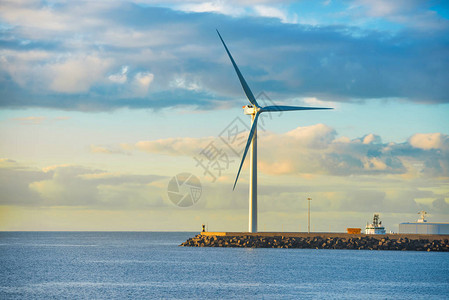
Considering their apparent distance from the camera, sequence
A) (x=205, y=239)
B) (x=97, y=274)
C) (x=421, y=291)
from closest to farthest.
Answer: (x=421, y=291)
(x=97, y=274)
(x=205, y=239)

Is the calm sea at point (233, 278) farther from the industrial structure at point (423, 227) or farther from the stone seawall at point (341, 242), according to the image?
the industrial structure at point (423, 227)

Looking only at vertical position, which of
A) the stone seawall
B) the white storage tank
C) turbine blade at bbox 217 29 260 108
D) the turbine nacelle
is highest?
turbine blade at bbox 217 29 260 108

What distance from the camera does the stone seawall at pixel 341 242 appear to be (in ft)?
399

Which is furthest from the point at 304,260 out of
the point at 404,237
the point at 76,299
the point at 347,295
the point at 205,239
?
the point at 76,299

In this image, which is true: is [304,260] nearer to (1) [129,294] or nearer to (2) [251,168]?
(2) [251,168]

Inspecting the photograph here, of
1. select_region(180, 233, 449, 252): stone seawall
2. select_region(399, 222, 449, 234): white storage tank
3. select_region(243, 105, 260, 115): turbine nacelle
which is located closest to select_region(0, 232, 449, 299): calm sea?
select_region(180, 233, 449, 252): stone seawall

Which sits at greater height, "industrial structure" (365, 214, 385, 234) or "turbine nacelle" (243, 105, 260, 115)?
"turbine nacelle" (243, 105, 260, 115)

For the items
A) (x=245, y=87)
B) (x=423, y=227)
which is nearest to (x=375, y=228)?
(x=423, y=227)

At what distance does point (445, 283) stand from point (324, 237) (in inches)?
1993

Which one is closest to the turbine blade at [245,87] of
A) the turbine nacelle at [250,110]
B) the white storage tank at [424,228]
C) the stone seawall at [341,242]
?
the turbine nacelle at [250,110]

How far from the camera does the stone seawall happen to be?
121500 millimetres

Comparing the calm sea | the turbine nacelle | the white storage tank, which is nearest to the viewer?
the calm sea

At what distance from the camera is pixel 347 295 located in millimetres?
64812

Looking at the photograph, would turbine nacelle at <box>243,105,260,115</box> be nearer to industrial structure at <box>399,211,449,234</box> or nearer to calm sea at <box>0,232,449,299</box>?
calm sea at <box>0,232,449,299</box>
